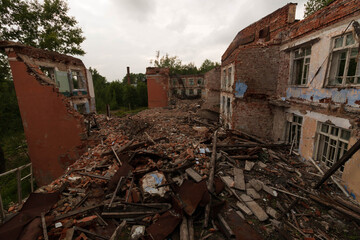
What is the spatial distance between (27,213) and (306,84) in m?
10.7

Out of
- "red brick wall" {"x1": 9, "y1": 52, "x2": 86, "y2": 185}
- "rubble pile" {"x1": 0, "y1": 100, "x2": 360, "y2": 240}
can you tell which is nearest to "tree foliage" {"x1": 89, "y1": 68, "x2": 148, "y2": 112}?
"red brick wall" {"x1": 9, "y1": 52, "x2": 86, "y2": 185}

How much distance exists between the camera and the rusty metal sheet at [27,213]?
3.21 m

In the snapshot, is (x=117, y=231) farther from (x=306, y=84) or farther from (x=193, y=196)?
(x=306, y=84)

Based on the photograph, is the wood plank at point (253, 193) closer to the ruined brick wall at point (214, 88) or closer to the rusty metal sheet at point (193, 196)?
the rusty metal sheet at point (193, 196)

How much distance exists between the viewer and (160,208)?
432 centimetres

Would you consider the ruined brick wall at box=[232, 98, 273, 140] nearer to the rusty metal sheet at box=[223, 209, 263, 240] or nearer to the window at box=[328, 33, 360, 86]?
the window at box=[328, 33, 360, 86]

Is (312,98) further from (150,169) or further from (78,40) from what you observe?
(78,40)

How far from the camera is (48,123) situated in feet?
28.2

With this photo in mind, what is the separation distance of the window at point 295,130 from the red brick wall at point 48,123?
1139 cm

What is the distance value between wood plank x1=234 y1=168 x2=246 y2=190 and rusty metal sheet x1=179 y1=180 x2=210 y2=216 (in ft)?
5.26

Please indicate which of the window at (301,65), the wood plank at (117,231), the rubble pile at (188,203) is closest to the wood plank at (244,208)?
the rubble pile at (188,203)

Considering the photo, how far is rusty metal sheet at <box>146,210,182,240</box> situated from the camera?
11.7ft

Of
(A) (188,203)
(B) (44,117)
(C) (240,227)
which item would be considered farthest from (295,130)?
(B) (44,117)

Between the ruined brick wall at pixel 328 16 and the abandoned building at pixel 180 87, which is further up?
the ruined brick wall at pixel 328 16
